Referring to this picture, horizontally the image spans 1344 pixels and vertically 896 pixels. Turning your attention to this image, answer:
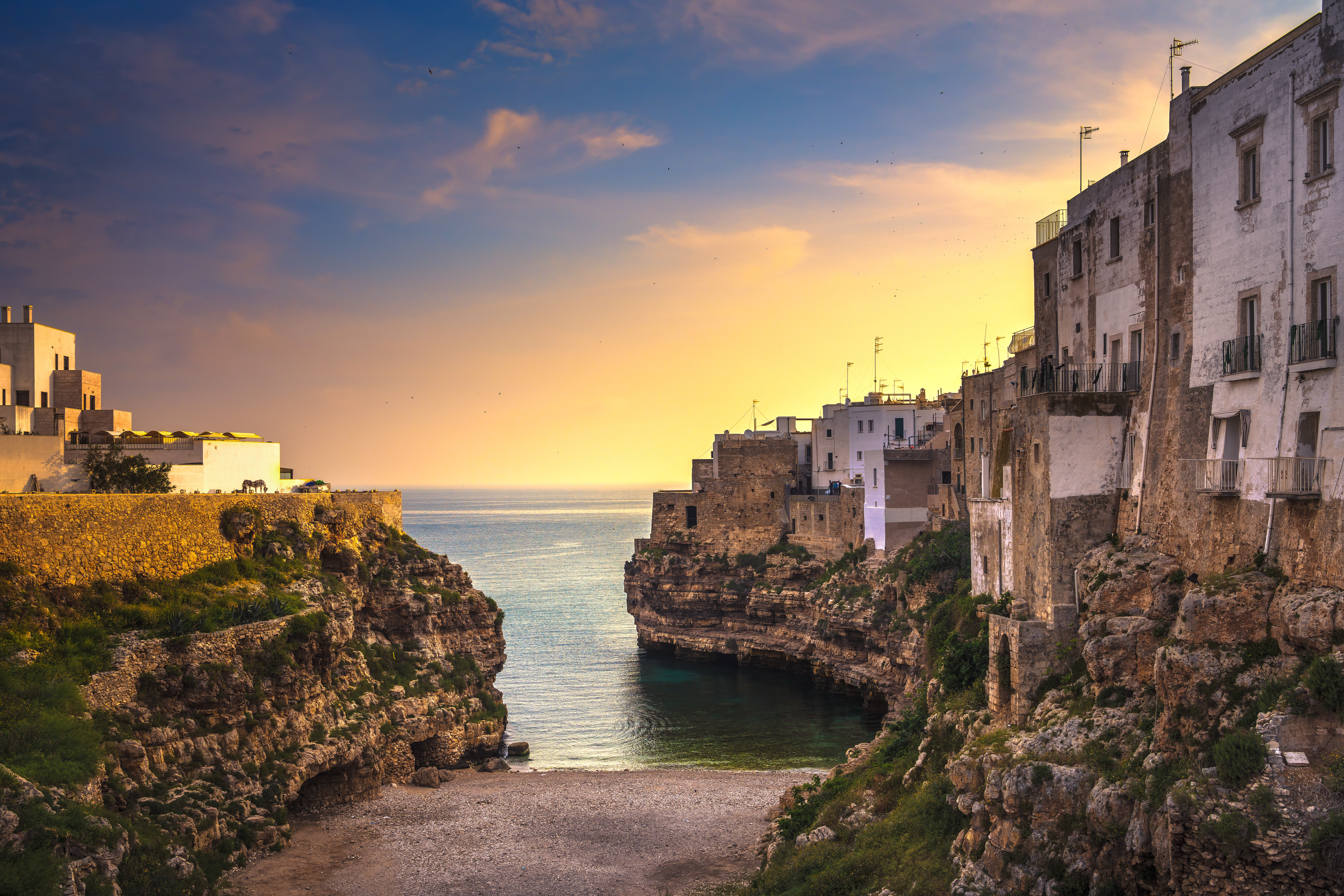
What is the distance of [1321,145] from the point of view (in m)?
17.7

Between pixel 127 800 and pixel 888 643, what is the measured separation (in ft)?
117

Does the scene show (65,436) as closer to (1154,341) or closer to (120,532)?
(120,532)

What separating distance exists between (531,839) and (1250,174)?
87.0ft

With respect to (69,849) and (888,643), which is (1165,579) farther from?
(888,643)

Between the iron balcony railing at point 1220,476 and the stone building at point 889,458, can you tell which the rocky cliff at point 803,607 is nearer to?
the stone building at point 889,458

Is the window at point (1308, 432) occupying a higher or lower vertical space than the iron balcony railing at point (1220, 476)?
higher

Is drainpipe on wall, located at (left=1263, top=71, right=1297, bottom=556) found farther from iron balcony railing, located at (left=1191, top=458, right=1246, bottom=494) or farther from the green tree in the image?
the green tree

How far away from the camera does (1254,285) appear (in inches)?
759

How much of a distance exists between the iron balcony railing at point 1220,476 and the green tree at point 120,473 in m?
34.9

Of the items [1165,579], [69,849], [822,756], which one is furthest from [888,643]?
[69,849]

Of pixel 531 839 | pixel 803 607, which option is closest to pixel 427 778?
pixel 531 839

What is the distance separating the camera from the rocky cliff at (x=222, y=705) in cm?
2202

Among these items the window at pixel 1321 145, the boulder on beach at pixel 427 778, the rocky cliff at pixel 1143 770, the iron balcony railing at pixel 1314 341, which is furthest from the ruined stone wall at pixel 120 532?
the window at pixel 1321 145

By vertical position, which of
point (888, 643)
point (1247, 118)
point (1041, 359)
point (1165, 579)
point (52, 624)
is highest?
point (1247, 118)
